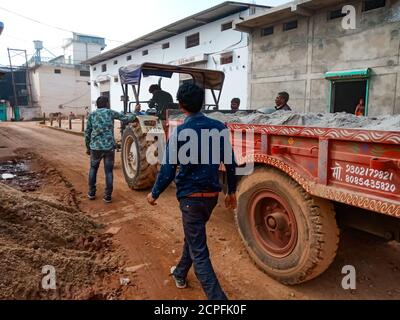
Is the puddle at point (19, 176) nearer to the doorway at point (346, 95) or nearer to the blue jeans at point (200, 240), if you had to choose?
the blue jeans at point (200, 240)

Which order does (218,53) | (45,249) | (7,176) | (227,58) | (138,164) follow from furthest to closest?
(218,53), (227,58), (7,176), (138,164), (45,249)

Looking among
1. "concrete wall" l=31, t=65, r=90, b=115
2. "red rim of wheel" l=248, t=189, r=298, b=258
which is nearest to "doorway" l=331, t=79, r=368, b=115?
"red rim of wheel" l=248, t=189, r=298, b=258

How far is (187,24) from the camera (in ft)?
53.7

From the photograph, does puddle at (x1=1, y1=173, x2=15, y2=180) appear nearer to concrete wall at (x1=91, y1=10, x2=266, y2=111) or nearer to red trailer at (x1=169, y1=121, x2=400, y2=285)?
red trailer at (x1=169, y1=121, x2=400, y2=285)

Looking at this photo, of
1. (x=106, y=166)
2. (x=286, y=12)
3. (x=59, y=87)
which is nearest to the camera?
(x=106, y=166)

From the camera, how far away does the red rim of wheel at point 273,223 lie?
9.46 feet

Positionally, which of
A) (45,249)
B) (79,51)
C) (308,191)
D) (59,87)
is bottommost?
(45,249)

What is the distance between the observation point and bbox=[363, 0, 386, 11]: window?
9409 mm

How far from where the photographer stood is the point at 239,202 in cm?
334

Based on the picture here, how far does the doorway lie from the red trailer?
888 cm

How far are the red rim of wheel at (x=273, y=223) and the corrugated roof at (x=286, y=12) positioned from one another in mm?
9559

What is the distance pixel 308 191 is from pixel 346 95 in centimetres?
994

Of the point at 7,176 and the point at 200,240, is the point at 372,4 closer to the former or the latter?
the point at 200,240

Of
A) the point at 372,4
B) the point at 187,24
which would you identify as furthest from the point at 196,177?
the point at 187,24
